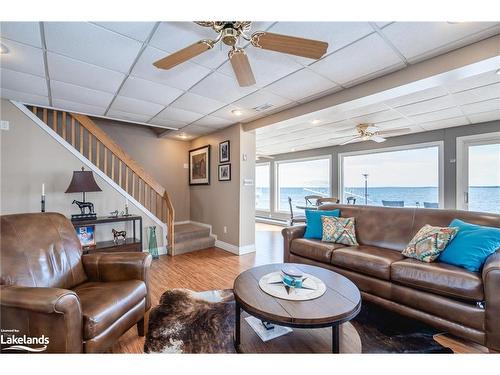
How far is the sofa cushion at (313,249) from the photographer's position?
107 inches

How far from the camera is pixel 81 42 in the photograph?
6.24 ft

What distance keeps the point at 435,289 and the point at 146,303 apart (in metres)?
2.32

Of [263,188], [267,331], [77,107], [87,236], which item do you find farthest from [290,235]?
[263,188]

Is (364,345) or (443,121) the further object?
(443,121)

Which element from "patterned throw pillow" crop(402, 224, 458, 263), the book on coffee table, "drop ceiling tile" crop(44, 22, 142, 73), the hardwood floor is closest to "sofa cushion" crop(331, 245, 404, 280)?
"patterned throw pillow" crop(402, 224, 458, 263)

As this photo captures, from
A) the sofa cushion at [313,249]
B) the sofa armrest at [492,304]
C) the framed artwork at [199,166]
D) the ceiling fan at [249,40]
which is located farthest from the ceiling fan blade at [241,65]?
the framed artwork at [199,166]

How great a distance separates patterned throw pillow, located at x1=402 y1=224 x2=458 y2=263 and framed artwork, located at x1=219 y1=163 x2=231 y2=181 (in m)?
3.09

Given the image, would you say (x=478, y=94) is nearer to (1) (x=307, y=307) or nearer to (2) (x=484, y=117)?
(2) (x=484, y=117)

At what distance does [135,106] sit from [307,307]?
3.49 metres

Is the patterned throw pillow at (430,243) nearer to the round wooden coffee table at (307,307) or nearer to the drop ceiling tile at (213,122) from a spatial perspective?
the round wooden coffee table at (307,307)

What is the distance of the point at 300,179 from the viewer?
27.1ft

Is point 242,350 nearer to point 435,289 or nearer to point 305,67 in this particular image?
point 435,289

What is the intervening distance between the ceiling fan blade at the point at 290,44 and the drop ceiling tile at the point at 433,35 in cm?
68

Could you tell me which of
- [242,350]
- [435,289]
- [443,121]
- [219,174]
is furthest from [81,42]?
[443,121]
